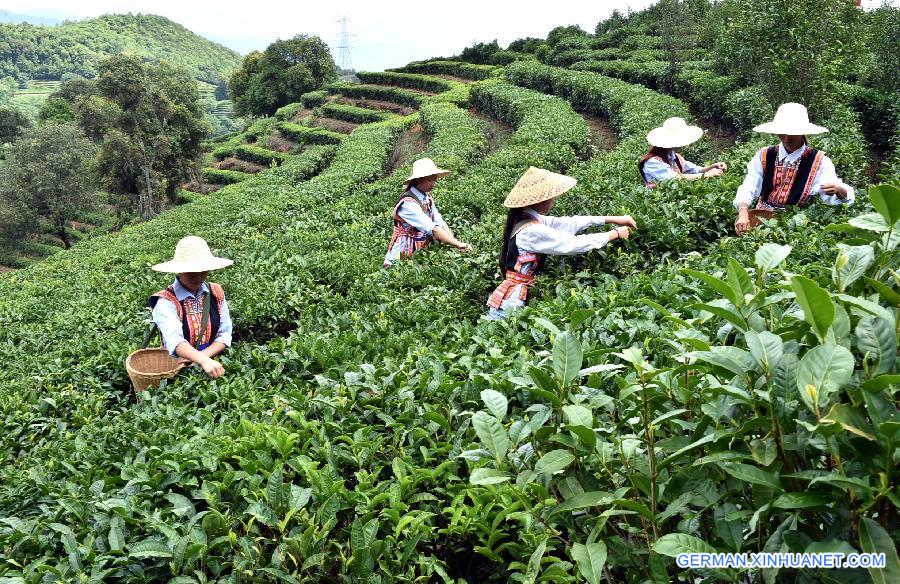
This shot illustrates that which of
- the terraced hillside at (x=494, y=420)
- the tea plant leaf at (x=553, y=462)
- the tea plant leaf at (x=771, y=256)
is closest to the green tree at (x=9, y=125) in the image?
the terraced hillside at (x=494, y=420)

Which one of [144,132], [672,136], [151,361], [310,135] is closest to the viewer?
[151,361]

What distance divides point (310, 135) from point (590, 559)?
31.5 meters

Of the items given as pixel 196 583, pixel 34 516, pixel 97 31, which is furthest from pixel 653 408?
pixel 97 31

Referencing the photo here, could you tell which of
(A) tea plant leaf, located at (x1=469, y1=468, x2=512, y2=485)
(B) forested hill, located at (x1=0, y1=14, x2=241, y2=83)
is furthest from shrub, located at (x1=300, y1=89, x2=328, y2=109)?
(B) forested hill, located at (x1=0, y1=14, x2=241, y2=83)

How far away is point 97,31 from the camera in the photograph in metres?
107

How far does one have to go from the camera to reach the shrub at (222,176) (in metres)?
32.9

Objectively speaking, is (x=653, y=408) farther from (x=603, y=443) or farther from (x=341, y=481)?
(x=341, y=481)

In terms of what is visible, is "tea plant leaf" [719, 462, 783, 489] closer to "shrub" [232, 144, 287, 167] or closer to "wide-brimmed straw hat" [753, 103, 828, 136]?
"wide-brimmed straw hat" [753, 103, 828, 136]

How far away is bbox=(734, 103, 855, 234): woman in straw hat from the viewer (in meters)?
4.64

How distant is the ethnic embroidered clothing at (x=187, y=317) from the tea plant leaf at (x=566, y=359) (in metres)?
3.28

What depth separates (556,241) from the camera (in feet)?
13.7

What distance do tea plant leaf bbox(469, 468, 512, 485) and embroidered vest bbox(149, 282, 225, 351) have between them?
3.42 metres

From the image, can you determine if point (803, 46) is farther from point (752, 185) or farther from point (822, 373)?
point (822, 373)

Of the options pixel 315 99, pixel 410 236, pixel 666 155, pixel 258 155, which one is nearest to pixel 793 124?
pixel 666 155
